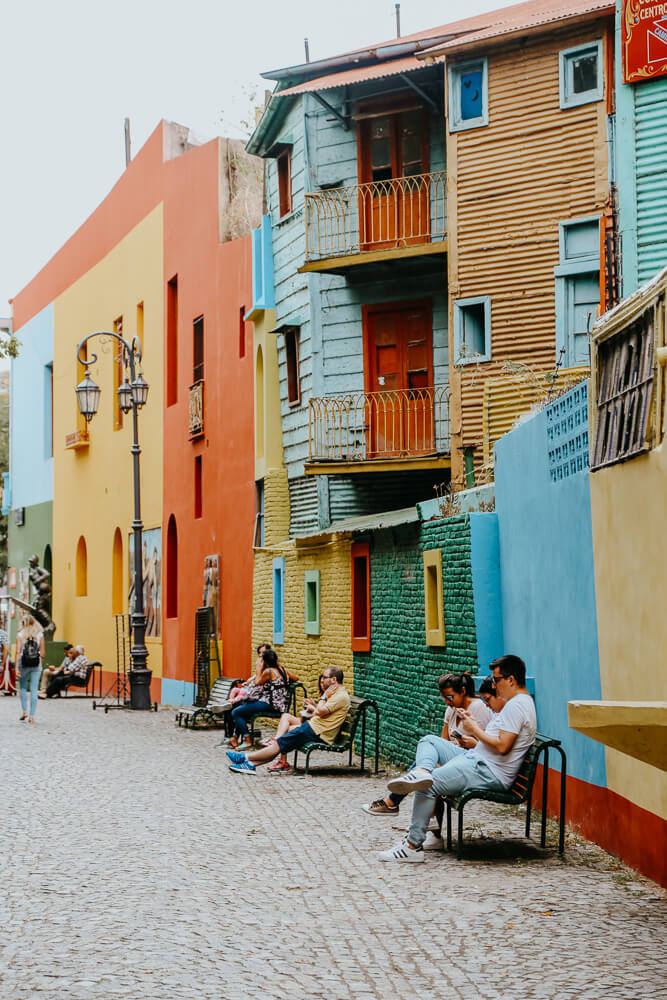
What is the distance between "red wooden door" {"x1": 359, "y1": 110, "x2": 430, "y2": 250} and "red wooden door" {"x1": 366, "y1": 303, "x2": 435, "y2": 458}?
1.17 m

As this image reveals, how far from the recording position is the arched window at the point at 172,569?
3156 cm

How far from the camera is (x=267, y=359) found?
25406 millimetres

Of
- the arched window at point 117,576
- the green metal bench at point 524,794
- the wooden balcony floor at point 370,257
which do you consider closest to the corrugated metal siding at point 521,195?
the wooden balcony floor at point 370,257

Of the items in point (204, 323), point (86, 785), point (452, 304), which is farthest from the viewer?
point (204, 323)

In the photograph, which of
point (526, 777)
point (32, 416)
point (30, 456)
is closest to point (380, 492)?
point (526, 777)

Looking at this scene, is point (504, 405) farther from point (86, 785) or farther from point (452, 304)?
point (86, 785)

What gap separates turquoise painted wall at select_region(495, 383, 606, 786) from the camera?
34.6 ft

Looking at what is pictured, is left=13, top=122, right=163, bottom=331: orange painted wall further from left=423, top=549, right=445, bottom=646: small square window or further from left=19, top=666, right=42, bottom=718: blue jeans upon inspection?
left=423, top=549, right=445, bottom=646: small square window

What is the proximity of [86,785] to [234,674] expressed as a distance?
38.2 ft

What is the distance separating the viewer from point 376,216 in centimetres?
2322

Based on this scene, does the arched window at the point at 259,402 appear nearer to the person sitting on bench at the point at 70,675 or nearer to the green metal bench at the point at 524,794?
the person sitting on bench at the point at 70,675

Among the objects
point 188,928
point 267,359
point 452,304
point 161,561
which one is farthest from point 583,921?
point 161,561

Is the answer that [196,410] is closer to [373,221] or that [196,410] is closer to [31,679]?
[31,679]

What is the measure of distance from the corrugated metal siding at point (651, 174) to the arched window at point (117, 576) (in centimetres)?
2195
